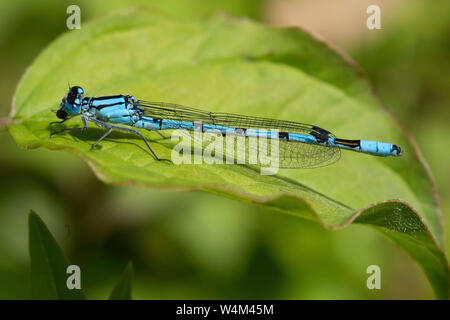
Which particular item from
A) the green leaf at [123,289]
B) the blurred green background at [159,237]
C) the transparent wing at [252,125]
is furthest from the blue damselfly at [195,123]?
the blurred green background at [159,237]

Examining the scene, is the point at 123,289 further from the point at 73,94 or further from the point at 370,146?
the point at 370,146

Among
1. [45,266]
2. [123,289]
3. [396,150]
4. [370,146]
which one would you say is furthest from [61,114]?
[396,150]

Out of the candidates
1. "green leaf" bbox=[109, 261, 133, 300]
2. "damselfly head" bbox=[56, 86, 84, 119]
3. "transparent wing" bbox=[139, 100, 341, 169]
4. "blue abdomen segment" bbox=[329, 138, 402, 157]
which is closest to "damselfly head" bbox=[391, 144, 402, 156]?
"blue abdomen segment" bbox=[329, 138, 402, 157]

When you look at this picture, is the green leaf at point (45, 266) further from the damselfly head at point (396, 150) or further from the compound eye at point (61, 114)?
the damselfly head at point (396, 150)

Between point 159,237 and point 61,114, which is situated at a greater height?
point 61,114

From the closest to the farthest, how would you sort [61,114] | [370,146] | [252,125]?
1. [61,114]
2. [370,146]
3. [252,125]

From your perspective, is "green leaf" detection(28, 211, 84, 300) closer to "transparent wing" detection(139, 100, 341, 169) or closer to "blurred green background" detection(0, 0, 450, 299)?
"transparent wing" detection(139, 100, 341, 169)
